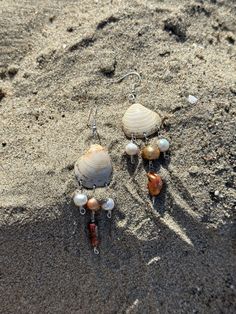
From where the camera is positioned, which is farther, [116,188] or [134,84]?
[134,84]

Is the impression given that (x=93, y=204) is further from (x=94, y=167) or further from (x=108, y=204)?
(x=94, y=167)

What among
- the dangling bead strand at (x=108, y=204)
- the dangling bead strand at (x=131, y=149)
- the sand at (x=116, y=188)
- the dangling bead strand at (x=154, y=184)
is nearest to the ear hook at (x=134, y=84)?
the sand at (x=116, y=188)

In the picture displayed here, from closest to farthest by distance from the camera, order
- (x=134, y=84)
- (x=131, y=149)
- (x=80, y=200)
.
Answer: (x=80, y=200) < (x=131, y=149) < (x=134, y=84)

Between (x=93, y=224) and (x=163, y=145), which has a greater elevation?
(x=163, y=145)

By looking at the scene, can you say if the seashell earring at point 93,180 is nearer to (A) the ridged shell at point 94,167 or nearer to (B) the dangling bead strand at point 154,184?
(A) the ridged shell at point 94,167

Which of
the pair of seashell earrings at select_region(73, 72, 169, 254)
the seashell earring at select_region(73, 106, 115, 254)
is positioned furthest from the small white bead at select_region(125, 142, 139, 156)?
the seashell earring at select_region(73, 106, 115, 254)

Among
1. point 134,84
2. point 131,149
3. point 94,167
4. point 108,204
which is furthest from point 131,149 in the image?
point 134,84

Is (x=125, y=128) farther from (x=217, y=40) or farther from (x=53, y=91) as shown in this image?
(x=217, y=40)
